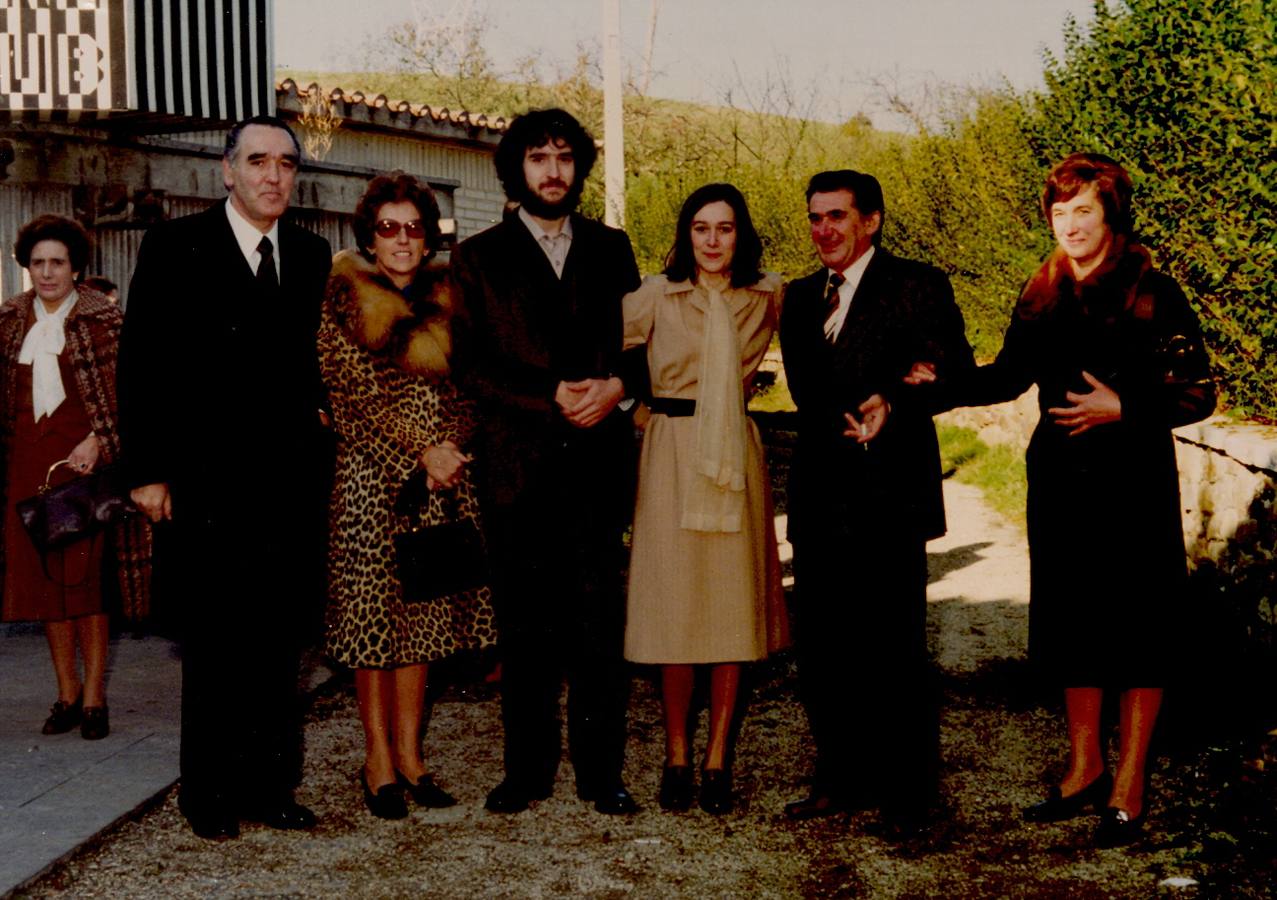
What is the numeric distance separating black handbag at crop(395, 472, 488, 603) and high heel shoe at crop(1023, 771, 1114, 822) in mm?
1922

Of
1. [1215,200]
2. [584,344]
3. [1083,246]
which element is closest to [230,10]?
[1215,200]

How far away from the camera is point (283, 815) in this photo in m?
4.79

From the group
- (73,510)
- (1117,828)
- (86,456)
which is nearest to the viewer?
(1117,828)

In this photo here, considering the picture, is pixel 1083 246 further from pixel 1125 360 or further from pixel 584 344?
pixel 584 344

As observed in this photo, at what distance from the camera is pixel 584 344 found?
496 centimetres

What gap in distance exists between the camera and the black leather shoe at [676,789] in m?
4.95

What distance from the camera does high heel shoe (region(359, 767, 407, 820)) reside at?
4.85 meters

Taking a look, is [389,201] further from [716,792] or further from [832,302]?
[716,792]

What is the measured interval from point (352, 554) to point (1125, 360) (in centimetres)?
251

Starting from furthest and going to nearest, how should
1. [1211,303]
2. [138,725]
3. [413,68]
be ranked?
1. [413,68]
2. [1211,303]
3. [138,725]

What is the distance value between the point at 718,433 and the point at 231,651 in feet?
5.53

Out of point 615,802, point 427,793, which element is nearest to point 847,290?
point 615,802

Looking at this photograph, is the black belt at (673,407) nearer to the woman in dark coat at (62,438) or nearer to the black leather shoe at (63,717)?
the woman in dark coat at (62,438)

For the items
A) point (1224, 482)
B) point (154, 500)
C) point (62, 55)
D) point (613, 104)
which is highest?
point (613, 104)
